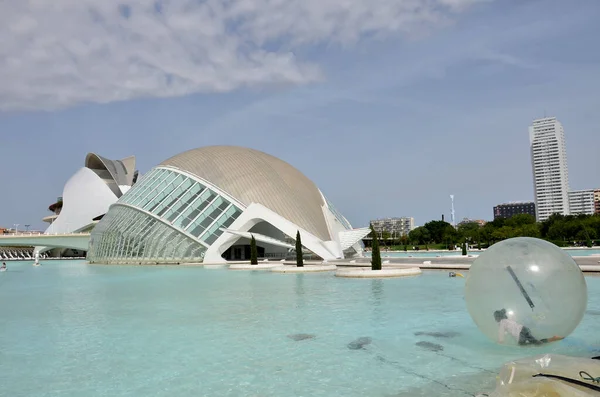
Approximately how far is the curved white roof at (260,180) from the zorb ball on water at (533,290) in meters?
28.0

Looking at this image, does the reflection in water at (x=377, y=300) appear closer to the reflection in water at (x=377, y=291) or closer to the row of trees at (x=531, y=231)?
the reflection in water at (x=377, y=291)

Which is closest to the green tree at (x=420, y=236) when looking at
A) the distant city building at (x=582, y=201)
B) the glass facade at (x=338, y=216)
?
the glass facade at (x=338, y=216)

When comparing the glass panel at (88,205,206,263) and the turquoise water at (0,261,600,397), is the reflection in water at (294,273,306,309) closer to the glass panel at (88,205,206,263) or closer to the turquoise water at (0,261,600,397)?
the turquoise water at (0,261,600,397)

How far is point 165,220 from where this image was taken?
120 ft

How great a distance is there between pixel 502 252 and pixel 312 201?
32.2 m

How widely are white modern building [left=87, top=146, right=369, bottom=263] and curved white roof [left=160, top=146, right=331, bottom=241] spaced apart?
72mm

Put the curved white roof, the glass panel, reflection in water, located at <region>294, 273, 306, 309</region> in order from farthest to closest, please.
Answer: the curved white roof → the glass panel → reflection in water, located at <region>294, 273, 306, 309</region>

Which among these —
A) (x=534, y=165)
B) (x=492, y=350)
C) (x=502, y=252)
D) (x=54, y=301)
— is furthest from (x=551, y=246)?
(x=534, y=165)

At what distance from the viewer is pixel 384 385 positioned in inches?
237

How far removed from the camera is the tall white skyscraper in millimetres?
165500

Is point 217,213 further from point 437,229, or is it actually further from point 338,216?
point 437,229

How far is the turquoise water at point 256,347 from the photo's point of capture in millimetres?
6271

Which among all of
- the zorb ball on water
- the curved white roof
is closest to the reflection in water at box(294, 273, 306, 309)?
the zorb ball on water

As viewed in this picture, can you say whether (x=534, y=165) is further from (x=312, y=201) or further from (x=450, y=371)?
(x=450, y=371)
